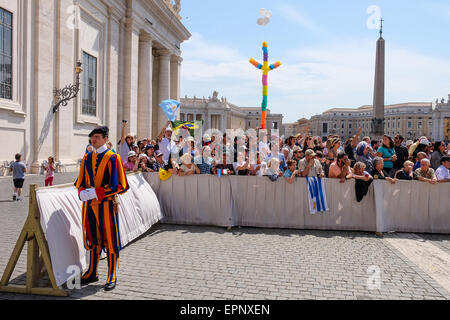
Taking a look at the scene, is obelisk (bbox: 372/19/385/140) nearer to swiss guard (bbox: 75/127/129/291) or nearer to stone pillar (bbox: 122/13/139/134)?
stone pillar (bbox: 122/13/139/134)

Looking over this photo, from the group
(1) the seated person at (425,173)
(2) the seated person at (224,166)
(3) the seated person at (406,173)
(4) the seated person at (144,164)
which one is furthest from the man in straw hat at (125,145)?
(1) the seated person at (425,173)

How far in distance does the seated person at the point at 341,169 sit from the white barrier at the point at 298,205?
6.4 inches

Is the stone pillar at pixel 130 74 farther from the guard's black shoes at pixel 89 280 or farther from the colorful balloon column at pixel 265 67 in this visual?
the guard's black shoes at pixel 89 280

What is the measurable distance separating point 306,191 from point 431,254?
2.65 meters

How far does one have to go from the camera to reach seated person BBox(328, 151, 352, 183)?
8102 mm

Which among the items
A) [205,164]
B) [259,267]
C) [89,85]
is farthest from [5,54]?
[259,267]

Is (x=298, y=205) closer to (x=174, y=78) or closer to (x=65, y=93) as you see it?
(x=65, y=93)

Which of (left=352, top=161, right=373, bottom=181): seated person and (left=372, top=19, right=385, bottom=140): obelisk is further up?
(left=372, top=19, right=385, bottom=140): obelisk

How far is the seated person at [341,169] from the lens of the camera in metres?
8.10

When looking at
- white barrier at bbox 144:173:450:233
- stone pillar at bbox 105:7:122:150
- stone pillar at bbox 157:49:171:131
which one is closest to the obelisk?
stone pillar at bbox 157:49:171:131

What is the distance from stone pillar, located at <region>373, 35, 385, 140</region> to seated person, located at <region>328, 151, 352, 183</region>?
2249 centimetres

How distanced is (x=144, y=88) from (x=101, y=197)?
23.9m

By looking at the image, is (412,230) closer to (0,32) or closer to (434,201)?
(434,201)

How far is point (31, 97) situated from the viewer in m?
16.0
